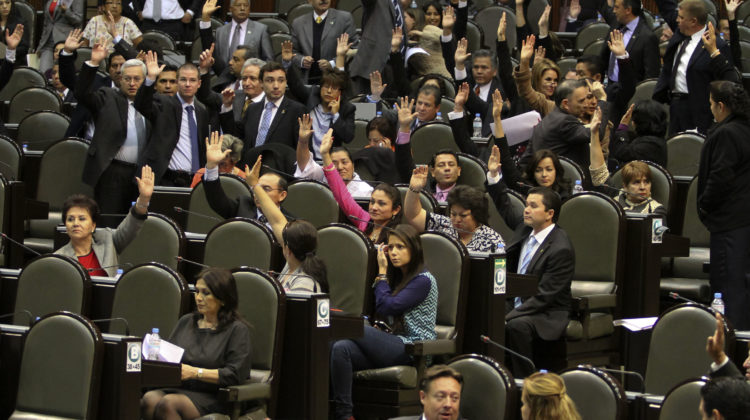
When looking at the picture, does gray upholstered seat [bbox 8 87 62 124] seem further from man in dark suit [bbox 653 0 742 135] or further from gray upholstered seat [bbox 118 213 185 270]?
man in dark suit [bbox 653 0 742 135]

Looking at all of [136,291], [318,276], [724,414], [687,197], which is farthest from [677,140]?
[724,414]

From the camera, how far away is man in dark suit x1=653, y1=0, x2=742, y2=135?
7.99 m

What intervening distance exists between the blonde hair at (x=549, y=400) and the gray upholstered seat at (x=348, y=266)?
170 cm

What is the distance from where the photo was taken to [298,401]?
523 centimetres

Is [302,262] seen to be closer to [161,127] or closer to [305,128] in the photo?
[305,128]

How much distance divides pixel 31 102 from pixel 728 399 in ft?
21.6

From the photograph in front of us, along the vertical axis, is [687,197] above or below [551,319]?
above

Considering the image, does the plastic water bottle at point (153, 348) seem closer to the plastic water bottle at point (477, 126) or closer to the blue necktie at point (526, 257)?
the blue necktie at point (526, 257)

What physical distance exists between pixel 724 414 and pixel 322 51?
6379 millimetres

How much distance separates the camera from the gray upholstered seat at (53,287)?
18.2ft

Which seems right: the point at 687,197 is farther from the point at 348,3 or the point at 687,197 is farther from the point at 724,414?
the point at 348,3

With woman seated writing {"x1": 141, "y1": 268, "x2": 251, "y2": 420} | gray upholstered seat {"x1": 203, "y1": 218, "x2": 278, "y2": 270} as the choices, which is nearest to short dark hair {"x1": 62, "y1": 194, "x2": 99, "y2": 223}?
gray upholstered seat {"x1": 203, "y1": 218, "x2": 278, "y2": 270}

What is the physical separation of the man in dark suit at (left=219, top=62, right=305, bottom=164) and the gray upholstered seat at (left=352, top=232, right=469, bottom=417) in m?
2.19

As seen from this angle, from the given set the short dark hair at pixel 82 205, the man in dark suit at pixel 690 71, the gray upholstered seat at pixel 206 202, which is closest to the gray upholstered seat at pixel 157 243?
the short dark hair at pixel 82 205
